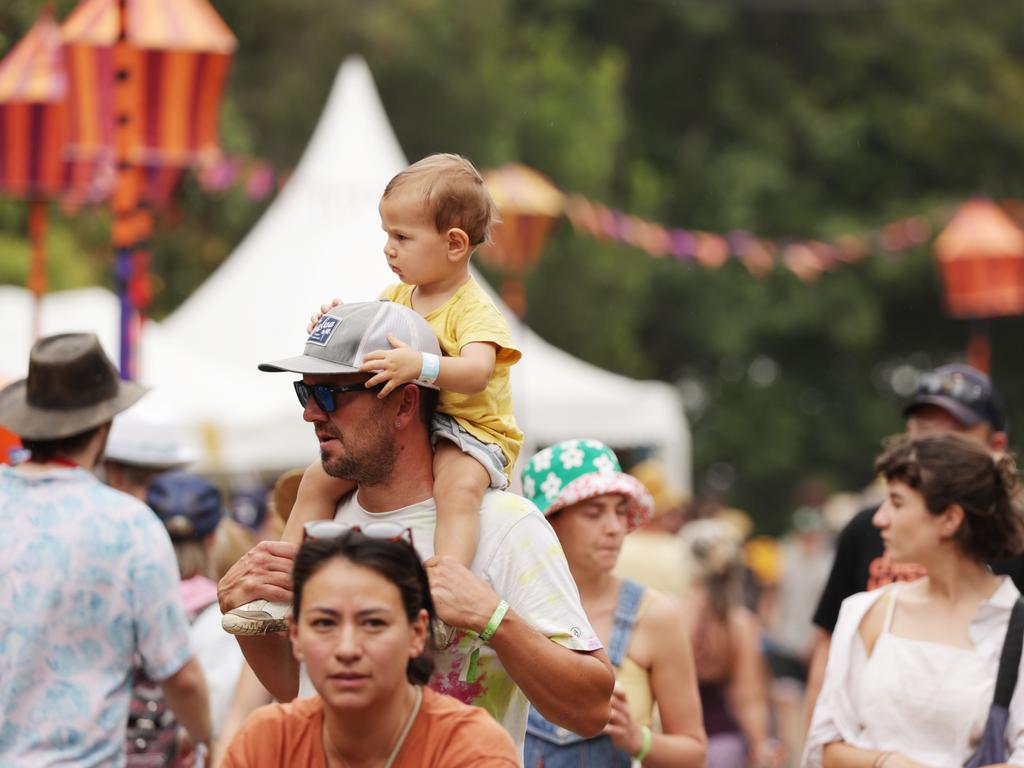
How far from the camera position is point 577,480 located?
207 inches

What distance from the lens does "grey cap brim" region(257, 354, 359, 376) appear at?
3535 millimetres

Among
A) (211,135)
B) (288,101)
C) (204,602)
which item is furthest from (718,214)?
(204,602)

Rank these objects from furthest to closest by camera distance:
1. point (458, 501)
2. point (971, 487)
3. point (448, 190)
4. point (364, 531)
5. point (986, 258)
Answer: point (986, 258), point (971, 487), point (448, 190), point (458, 501), point (364, 531)

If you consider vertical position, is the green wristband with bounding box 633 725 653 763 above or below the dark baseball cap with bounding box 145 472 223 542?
below

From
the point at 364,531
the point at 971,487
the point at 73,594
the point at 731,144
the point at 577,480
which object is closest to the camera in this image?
the point at 364,531

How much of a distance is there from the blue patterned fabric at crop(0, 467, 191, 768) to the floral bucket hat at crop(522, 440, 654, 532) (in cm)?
122

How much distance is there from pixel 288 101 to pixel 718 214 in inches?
412

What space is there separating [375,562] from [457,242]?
3.15 ft

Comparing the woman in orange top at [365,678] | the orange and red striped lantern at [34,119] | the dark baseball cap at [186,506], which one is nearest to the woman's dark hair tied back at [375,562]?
the woman in orange top at [365,678]

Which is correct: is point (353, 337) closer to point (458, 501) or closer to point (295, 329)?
point (458, 501)

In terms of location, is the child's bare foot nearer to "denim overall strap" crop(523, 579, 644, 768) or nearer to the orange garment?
the orange garment

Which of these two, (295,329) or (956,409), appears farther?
(295,329)

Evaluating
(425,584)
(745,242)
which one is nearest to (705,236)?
(745,242)

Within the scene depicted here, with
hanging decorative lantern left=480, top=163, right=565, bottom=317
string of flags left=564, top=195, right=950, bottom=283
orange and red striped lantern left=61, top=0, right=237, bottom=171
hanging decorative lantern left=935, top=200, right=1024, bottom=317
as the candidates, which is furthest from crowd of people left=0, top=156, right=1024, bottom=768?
hanging decorative lantern left=935, top=200, right=1024, bottom=317
